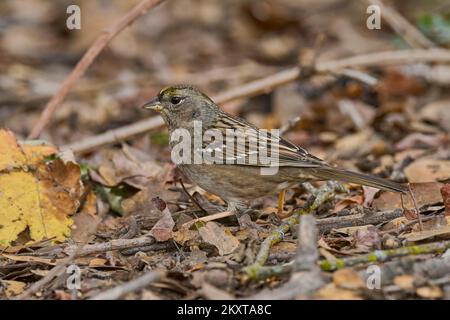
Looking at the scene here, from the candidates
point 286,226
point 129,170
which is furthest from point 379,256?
point 129,170

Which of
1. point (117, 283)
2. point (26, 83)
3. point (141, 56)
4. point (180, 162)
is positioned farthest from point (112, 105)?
point (117, 283)

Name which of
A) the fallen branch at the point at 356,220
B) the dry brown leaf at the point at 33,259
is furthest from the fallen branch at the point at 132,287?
the fallen branch at the point at 356,220

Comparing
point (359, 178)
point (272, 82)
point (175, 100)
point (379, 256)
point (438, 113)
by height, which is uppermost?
point (272, 82)

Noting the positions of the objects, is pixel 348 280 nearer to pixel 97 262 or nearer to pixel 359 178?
pixel 359 178

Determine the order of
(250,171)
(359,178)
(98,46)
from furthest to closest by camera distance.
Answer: (98,46) → (250,171) → (359,178)

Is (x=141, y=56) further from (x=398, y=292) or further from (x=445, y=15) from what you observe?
(x=398, y=292)

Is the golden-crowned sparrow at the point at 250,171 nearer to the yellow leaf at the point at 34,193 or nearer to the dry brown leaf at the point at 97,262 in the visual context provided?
the yellow leaf at the point at 34,193
